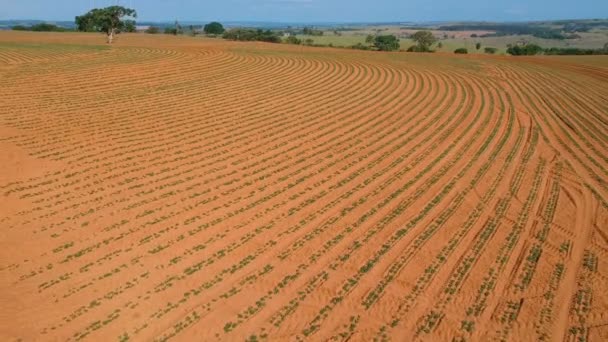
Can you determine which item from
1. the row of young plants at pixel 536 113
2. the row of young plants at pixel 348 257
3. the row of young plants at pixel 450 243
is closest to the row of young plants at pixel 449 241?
the row of young plants at pixel 450 243

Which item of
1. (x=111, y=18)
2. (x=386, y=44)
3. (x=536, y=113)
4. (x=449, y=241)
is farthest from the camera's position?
(x=386, y=44)

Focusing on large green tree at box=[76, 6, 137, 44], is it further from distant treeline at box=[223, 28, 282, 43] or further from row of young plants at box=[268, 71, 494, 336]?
row of young plants at box=[268, 71, 494, 336]

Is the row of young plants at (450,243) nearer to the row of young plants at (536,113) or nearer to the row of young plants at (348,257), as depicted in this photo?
the row of young plants at (348,257)

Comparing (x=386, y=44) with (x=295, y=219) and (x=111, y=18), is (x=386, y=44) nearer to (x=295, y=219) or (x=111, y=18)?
(x=111, y=18)

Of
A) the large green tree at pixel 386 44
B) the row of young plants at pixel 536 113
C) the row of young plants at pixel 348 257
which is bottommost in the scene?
the row of young plants at pixel 348 257

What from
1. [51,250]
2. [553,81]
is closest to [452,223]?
[51,250]

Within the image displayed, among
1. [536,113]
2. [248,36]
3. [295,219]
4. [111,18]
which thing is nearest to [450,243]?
[295,219]

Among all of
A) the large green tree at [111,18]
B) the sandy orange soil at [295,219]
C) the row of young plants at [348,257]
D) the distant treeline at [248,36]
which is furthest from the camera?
the distant treeline at [248,36]

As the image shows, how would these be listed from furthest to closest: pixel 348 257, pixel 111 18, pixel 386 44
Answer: pixel 386 44 → pixel 111 18 → pixel 348 257

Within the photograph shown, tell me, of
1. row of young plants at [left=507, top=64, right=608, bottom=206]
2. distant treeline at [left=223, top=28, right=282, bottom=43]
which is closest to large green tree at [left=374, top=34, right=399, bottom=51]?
distant treeline at [left=223, top=28, right=282, bottom=43]
